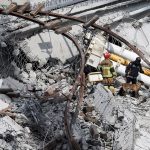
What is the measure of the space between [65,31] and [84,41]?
240 centimetres

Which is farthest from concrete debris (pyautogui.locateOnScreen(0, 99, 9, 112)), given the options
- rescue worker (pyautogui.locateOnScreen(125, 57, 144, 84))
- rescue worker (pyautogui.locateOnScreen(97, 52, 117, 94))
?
rescue worker (pyautogui.locateOnScreen(125, 57, 144, 84))

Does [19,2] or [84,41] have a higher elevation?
[19,2]

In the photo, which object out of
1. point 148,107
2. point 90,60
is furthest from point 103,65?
point 148,107

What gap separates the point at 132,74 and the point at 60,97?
310 centimetres

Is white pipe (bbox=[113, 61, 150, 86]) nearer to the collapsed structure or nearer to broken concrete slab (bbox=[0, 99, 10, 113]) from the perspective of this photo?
the collapsed structure

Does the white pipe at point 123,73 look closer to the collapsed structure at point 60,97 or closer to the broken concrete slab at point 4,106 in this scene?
the collapsed structure at point 60,97

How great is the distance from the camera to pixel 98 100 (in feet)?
56.2

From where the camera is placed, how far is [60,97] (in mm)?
16812

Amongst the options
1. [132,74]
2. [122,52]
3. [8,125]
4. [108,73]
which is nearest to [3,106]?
[8,125]

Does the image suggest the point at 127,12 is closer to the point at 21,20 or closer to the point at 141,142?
the point at 21,20

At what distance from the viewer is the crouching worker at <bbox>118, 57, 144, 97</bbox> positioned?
1830cm

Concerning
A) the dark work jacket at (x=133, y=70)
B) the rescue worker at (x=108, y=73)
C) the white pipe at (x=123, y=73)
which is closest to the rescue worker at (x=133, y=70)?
the dark work jacket at (x=133, y=70)

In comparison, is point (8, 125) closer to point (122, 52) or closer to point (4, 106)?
point (4, 106)

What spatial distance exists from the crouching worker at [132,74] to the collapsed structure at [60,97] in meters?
0.42
